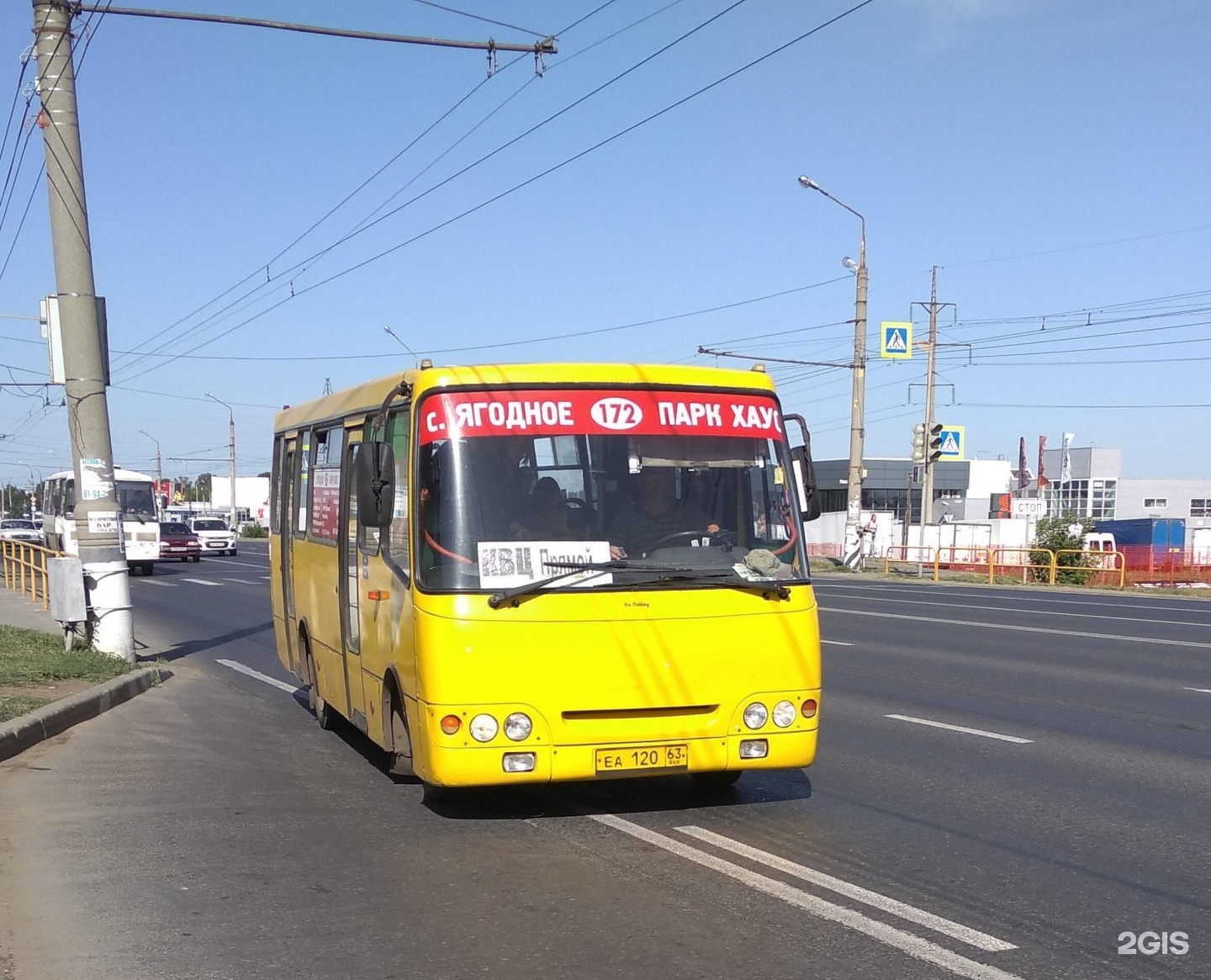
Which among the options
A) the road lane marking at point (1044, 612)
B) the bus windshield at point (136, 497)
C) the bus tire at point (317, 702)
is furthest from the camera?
the bus windshield at point (136, 497)

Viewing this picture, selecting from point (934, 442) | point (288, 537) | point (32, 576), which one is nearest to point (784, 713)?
point (288, 537)

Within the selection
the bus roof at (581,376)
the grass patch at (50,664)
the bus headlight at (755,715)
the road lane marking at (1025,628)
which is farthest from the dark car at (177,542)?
the bus headlight at (755,715)

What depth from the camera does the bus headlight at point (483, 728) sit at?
6531 millimetres

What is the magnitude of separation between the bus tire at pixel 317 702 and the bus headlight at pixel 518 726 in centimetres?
387

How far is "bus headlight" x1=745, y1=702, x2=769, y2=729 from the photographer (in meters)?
6.88

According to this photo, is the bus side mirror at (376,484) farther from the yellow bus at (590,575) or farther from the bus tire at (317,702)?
the bus tire at (317,702)

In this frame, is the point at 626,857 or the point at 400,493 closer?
the point at 626,857

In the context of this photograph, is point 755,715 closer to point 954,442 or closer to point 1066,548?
point 1066,548

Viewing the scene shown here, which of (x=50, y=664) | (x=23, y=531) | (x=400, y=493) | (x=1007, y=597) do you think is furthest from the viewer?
(x=23, y=531)

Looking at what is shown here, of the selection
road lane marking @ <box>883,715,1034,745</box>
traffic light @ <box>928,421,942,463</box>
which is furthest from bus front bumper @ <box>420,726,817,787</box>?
traffic light @ <box>928,421,942,463</box>

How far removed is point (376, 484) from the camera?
6883mm

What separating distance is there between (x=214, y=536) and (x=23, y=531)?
12.9 meters

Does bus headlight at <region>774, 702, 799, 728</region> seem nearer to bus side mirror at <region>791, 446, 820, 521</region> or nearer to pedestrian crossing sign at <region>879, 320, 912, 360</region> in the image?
bus side mirror at <region>791, 446, 820, 521</region>

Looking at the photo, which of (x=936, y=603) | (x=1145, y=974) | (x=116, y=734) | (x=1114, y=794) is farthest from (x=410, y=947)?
(x=936, y=603)
